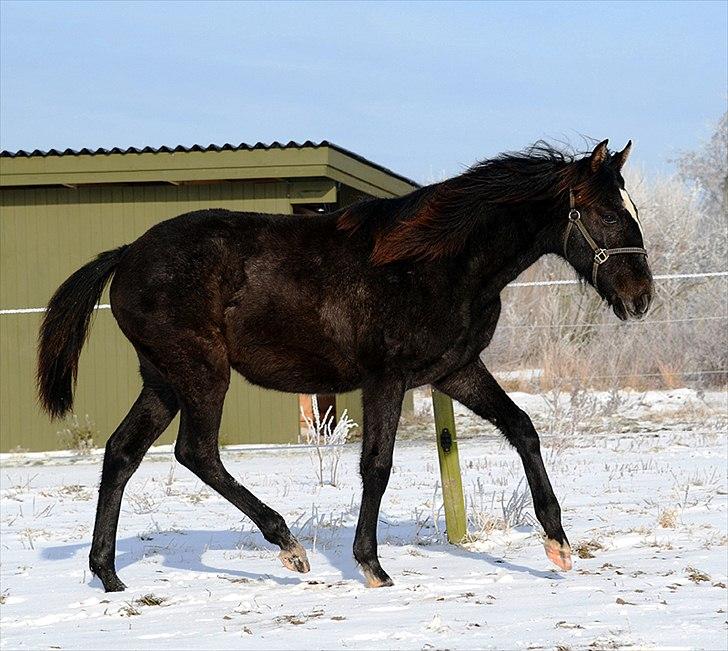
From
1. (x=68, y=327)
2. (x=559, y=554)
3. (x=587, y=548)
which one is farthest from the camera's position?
(x=587, y=548)

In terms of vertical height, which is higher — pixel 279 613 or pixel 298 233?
pixel 298 233

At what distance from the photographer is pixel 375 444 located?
18.3 feet

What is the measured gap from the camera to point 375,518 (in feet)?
18.1

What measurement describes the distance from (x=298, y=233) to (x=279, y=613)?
1927 mm

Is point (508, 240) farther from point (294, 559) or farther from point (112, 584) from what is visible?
point (112, 584)

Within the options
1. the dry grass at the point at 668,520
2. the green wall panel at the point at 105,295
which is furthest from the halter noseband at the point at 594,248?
the green wall panel at the point at 105,295

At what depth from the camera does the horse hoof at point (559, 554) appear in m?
5.51

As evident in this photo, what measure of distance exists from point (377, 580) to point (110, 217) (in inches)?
378

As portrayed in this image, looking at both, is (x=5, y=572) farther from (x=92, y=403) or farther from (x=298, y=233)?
(x=92, y=403)

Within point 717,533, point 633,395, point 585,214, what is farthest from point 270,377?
point 633,395

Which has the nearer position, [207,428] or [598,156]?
[598,156]

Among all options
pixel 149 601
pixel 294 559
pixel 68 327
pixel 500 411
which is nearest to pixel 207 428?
pixel 294 559

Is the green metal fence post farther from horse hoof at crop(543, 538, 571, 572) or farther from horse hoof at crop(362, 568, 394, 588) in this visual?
horse hoof at crop(362, 568, 394, 588)

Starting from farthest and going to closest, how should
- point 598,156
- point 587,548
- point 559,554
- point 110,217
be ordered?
point 110,217 < point 587,548 < point 559,554 < point 598,156
